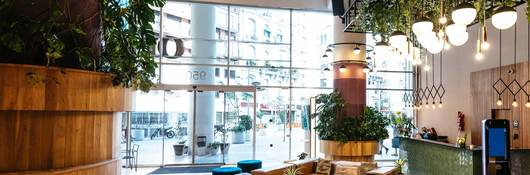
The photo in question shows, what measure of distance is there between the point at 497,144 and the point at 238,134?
21.9ft

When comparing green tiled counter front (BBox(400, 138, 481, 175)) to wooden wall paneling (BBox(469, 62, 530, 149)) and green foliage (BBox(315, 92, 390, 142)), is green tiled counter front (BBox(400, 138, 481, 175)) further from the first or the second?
wooden wall paneling (BBox(469, 62, 530, 149))

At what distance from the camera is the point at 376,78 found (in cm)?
1228

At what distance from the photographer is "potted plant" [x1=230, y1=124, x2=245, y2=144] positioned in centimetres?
1072

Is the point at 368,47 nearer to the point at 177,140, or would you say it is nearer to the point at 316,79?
the point at 316,79

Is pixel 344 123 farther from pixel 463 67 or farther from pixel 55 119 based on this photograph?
pixel 55 119

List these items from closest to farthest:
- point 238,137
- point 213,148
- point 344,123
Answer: point 344,123 < point 213,148 < point 238,137

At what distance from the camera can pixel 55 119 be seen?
6.18 ft

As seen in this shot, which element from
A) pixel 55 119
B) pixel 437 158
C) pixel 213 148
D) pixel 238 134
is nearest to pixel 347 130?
pixel 437 158

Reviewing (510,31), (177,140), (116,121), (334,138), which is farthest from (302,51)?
(116,121)

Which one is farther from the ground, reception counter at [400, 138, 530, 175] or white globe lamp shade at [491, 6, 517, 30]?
white globe lamp shade at [491, 6, 517, 30]

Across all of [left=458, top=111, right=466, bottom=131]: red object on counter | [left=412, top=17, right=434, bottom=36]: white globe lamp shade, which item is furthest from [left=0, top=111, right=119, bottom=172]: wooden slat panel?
[left=458, top=111, right=466, bottom=131]: red object on counter

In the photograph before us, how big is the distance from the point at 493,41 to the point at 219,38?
7.10 metres

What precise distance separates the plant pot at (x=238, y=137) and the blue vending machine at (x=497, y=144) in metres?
6.50

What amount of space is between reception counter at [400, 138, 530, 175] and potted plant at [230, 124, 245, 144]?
428cm
